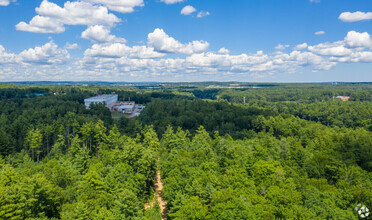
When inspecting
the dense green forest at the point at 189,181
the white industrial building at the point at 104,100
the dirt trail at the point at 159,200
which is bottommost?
the dirt trail at the point at 159,200

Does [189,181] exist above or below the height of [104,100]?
below

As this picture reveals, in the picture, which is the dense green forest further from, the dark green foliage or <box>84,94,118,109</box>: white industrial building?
<box>84,94,118,109</box>: white industrial building

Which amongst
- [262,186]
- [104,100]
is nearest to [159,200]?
[262,186]

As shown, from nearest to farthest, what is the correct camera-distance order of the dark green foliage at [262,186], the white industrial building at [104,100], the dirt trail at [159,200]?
the dark green foliage at [262,186], the dirt trail at [159,200], the white industrial building at [104,100]

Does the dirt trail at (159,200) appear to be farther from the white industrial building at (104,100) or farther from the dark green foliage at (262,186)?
the white industrial building at (104,100)

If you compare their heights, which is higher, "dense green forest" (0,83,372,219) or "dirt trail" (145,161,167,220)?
"dense green forest" (0,83,372,219)

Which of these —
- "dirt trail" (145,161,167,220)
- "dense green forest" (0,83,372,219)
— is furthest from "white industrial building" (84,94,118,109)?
"dirt trail" (145,161,167,220)

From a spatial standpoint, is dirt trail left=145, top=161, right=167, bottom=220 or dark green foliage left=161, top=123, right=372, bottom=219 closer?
dark green foliage left=161, top=123, right=372, bottom=219

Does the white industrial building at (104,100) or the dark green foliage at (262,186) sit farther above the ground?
the white industrial building at (104,100)

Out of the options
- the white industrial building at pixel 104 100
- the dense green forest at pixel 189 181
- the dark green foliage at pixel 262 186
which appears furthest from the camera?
the white industrial building at pixel 104 100

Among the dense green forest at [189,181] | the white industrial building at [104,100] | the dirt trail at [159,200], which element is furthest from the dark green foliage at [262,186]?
the white industrial building at [104,100]

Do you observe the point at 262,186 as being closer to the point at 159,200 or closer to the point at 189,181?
the point at 189,181

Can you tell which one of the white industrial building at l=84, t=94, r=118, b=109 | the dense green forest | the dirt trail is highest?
the white industrial building at l=84, t=94, r=118, b=109

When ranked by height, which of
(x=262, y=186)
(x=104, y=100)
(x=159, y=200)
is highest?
(x=104, y=100)
